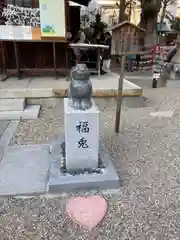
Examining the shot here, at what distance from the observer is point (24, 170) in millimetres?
2773

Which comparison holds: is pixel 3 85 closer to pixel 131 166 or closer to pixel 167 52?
pixel 131 166

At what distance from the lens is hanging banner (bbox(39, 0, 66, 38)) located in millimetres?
5027

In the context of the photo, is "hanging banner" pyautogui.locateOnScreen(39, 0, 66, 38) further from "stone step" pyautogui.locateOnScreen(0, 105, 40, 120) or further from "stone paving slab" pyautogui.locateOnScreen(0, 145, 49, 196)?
"stone paving slab" pyautogui.locateOnScreen(0, 145, 49, 196)

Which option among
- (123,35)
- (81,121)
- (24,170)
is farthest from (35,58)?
(81,121)

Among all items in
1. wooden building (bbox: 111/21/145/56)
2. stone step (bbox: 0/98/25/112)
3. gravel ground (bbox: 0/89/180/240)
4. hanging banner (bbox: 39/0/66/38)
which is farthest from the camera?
hanging banner (bbox: 39/0/66/38)

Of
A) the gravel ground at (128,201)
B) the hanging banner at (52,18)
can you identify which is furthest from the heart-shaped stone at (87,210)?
the hanging banner at (52,18)

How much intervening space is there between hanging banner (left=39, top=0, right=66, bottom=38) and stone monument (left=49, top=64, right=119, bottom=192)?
305 cm

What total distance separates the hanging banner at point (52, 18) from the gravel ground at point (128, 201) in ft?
7.59

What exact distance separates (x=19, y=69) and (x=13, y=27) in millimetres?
941

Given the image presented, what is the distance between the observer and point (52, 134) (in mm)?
3832

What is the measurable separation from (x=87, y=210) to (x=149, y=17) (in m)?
10.3

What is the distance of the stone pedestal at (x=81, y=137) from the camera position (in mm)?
2436

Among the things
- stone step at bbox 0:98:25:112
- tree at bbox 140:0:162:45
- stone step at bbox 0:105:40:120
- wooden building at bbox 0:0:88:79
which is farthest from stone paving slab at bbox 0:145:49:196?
tree at bbox 140:0:162:45

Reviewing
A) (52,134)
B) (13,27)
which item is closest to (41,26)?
(13,27)
